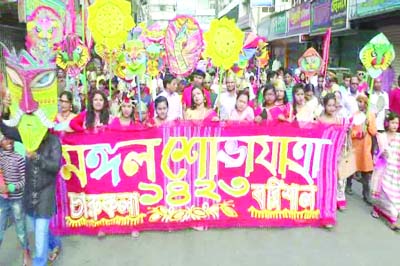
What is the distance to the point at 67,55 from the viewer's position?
9297mm

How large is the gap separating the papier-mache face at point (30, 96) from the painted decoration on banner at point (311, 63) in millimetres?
7174

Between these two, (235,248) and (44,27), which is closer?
→ (235,248)

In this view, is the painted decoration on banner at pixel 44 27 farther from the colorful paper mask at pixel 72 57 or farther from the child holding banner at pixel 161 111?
the child holding banner at pixel 161 111

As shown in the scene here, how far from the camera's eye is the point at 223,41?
6.68 metres

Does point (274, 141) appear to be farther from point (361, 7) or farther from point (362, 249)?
point (361, 7)

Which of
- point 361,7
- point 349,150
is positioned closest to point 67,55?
point 349,150

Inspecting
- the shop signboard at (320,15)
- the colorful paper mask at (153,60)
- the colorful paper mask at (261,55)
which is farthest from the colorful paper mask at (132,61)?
the shop signboard at (320,15)

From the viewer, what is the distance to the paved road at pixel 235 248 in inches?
177

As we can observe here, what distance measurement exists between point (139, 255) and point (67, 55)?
5778 mm

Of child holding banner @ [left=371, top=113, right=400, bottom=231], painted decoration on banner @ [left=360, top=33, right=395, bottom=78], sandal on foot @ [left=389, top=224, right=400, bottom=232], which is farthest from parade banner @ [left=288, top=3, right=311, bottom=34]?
sandal on foot @ [left=389, top=224, right=400, bottom=232]

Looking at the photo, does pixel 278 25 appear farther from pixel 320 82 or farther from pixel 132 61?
pixel 132 61

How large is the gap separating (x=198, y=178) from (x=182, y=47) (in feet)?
7.79

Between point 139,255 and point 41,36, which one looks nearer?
point 139,255

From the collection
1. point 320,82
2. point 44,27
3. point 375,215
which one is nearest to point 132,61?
point 44,27
